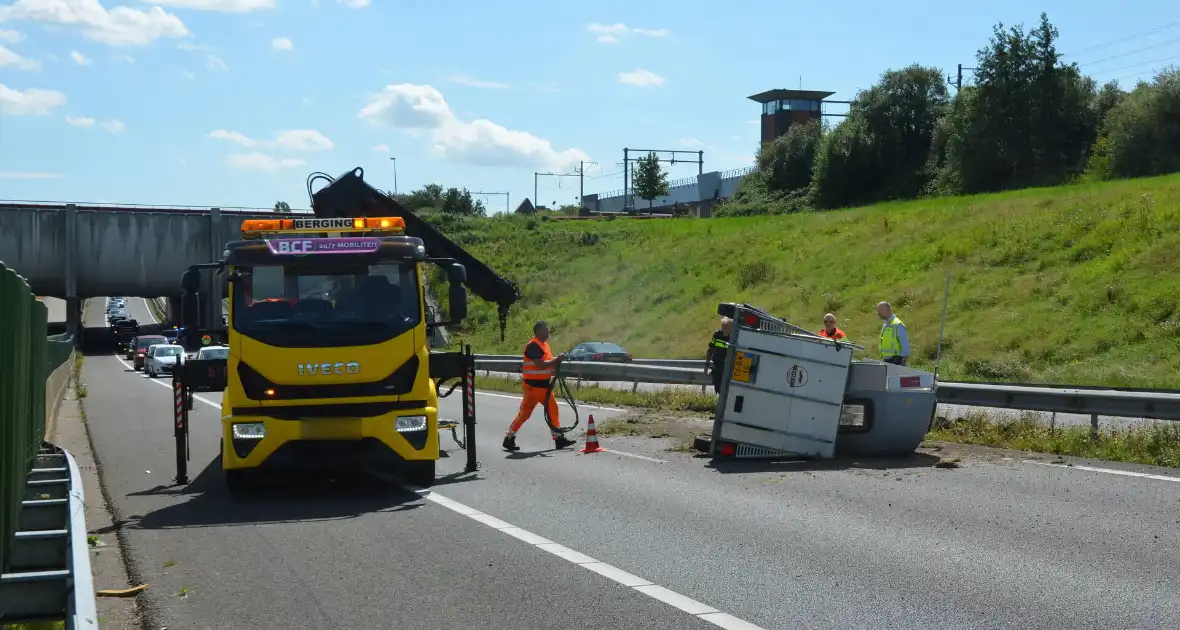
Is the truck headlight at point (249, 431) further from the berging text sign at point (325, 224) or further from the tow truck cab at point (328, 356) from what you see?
the berging text sign at point (325, 224)

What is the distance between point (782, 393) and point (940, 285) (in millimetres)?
28482

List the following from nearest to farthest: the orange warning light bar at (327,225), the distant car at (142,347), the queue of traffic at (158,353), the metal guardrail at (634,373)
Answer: the orange warning light bar at (327,225)
the metal guardrail at (634,373)
the queue of traffic at (158,353)
the distant car at (142,347)

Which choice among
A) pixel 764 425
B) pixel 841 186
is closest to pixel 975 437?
pixel 764 425

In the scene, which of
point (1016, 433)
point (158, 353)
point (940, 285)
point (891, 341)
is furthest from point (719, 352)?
point (158, 353)

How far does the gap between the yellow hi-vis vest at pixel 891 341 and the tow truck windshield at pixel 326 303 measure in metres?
7.24

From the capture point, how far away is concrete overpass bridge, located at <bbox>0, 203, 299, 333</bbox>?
203 ft

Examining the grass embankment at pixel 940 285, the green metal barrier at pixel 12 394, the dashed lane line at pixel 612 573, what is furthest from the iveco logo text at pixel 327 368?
the grass embankment at pixel 940 285

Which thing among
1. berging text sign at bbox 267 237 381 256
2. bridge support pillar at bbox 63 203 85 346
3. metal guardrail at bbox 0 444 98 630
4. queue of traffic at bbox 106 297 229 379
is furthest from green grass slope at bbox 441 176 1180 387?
metal guardrail at bbox 0 444 98 630

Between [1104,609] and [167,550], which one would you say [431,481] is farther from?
[1104,609]

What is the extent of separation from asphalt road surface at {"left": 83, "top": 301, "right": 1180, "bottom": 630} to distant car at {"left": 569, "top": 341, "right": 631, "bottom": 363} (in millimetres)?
19993

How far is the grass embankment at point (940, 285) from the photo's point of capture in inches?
1080

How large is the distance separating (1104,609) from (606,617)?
2.51 metres

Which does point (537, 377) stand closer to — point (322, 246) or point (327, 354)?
point (322, 246)

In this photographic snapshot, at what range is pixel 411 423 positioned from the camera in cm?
1104
